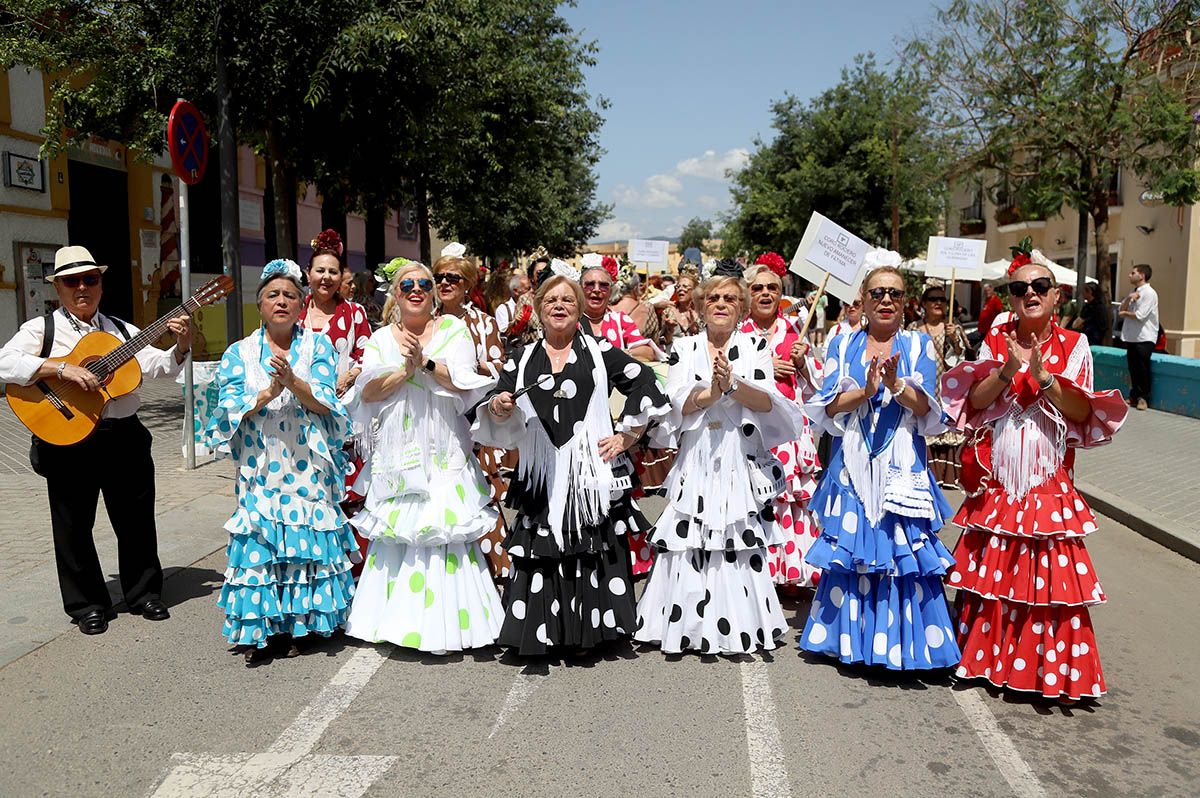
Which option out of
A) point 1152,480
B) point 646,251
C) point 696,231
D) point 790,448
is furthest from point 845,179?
point 696,231

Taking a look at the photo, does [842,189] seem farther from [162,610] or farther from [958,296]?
[162,610]

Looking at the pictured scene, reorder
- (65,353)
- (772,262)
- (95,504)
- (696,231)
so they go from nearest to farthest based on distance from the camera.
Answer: (65,353) → (95,504) → (772,262) → (696,231)

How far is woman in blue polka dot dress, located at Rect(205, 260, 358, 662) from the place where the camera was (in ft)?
15.4

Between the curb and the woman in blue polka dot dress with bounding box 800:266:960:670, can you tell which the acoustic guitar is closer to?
the woman in blue polka dot dress with bounding box 800:266:960:670

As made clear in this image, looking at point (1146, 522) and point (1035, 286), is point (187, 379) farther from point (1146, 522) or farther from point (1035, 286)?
point (1146, 522)

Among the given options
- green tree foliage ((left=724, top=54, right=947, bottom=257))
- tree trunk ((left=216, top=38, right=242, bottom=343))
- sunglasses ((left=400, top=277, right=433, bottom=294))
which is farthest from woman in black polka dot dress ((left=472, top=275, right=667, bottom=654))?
green tree foliage ((left=724, top=54, right=947, bottom=257))

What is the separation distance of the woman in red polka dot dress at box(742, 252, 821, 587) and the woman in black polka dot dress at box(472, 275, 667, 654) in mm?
1107

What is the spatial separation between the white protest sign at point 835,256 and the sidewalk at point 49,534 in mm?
4377

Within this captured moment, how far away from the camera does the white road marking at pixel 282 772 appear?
353cm

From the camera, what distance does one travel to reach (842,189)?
3375 centimetres

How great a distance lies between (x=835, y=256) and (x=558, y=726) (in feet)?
11.6

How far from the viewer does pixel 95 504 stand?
5.26 meters

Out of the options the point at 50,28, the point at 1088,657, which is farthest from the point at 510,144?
the point at 1088,657

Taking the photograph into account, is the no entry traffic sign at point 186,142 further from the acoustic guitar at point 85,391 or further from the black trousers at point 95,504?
the black trousers at point 95,504
